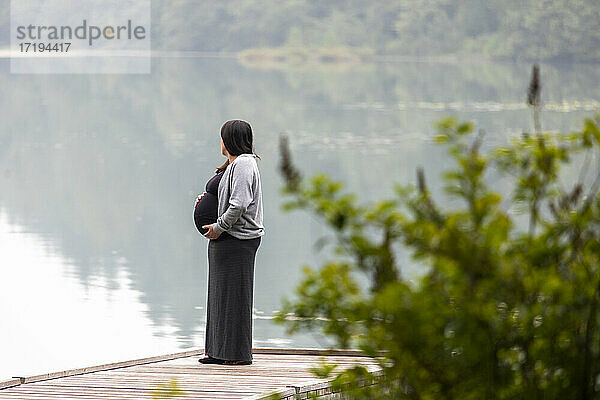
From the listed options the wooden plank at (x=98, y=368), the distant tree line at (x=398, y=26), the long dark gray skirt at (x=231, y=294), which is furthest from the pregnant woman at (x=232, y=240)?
the distant tree line at (x=398, y=26)

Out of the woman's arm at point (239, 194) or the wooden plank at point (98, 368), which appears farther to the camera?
the woman's arm at point (239, 194)

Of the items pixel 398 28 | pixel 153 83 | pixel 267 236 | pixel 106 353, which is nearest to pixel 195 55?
pixel 398 28

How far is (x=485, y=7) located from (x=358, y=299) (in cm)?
5979

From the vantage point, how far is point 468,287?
5.75 feet

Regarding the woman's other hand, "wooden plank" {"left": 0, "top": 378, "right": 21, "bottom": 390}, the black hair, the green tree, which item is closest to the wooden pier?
"wooden plank" {"left": 0, "top": 378, "right": 21, "bottom": 390}

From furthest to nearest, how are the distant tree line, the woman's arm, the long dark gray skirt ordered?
the distant tree line → the long dark gray skirt → the woman's arm

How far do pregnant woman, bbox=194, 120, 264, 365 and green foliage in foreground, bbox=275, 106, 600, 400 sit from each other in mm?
2970

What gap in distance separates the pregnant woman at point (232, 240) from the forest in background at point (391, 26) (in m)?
50.5

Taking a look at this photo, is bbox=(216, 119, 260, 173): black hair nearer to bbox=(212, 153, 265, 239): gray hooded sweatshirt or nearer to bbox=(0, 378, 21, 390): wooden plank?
bbox=(212, 153, 265, 239): gray hooded sweatshirt

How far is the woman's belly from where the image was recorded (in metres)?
5.05

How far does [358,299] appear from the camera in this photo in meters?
1.86

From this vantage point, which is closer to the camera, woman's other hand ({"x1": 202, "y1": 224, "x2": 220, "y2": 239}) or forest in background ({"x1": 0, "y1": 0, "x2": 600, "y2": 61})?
woman's other hand ({"x1": 202, "y1": 224, "x2": 220, "y2": 239})

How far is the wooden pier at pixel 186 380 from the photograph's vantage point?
4402 millimetres

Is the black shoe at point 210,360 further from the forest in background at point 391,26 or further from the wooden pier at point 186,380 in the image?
the forest in background at point 391,26
